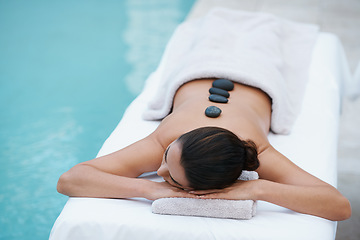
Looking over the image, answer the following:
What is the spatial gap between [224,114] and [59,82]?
2.02 m

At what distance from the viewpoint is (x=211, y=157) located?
3.71 feet

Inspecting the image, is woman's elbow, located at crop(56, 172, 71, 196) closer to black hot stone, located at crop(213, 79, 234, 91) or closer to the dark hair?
the dark hair

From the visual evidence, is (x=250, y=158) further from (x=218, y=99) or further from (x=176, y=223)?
(x=218, y=99)

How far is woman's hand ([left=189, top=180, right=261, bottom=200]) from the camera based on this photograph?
1.26 m

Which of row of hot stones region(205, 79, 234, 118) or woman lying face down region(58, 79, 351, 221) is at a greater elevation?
row of hot stones region(205, 79, 234, 118)

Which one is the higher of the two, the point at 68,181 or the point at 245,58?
the point at 245,58

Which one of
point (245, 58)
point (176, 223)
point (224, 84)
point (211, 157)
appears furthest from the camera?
point (245, 58)

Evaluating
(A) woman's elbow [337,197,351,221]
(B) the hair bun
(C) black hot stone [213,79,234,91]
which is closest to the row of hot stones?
(C) black hot stone [213,79,234,91]

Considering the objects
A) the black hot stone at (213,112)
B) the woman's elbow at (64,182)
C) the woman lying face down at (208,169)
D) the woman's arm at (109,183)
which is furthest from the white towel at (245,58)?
the woman's elbow at (64,182)

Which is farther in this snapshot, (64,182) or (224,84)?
(224,84)

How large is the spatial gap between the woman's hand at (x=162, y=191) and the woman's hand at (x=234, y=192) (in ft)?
0.13

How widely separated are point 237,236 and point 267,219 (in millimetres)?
126

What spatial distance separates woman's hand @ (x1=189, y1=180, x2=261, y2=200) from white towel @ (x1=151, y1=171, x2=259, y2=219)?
1 cm

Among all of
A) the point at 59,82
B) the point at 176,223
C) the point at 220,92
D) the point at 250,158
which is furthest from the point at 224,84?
the point at 59,82
